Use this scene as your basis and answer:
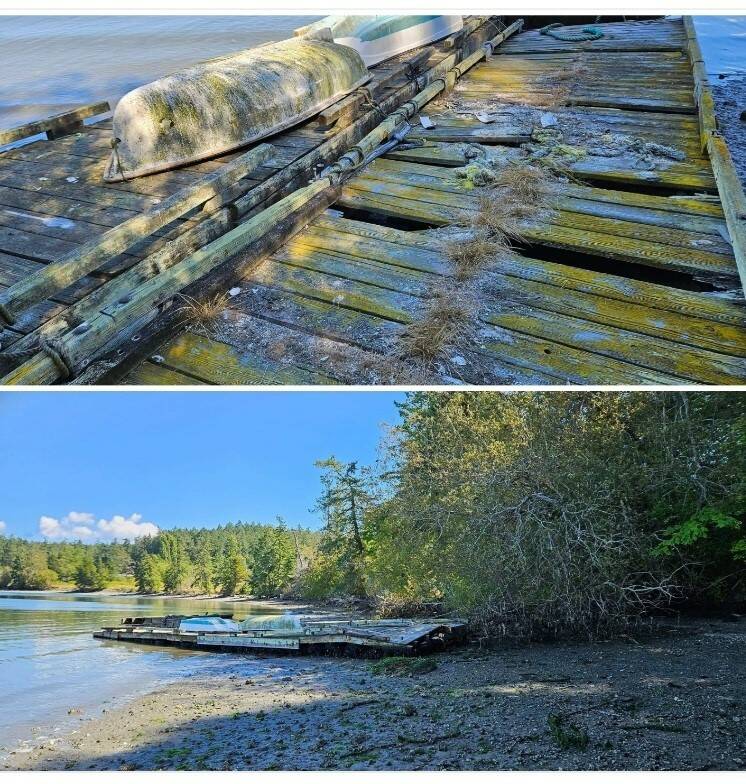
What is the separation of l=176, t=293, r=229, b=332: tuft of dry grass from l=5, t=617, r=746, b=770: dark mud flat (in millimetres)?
1793

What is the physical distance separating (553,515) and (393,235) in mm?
2281

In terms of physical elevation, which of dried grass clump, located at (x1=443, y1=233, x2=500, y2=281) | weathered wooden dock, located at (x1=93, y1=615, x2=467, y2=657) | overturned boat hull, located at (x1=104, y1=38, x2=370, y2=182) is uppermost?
overturned boat hull, located at (x1=104, y1=38, x2=370, y2=182)

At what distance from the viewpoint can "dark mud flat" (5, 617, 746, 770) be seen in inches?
112

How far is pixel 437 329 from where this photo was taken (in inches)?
118

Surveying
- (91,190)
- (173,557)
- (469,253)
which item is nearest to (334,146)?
(91,190)

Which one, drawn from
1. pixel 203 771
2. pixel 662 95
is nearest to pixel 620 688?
pixel 203 771

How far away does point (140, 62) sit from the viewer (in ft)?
26.7

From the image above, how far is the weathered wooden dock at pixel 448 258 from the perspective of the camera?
2.87 meters

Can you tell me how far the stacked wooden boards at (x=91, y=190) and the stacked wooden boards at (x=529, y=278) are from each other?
395 mm

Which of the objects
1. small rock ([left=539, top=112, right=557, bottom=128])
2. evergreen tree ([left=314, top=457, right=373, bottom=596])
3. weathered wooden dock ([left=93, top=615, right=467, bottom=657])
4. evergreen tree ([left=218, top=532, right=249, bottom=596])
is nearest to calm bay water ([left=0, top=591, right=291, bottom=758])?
weathered wooden dock ([left=93, top=615, right=467, bottom=657])

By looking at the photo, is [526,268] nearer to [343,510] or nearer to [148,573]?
[343,510]

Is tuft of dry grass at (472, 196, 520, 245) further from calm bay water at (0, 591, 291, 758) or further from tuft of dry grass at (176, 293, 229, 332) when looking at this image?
calm bay water at (0, 591, 291, 758)

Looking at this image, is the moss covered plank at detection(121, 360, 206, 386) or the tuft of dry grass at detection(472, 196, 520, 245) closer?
the moss covered plank at detection(121, 360, 206, 386)
